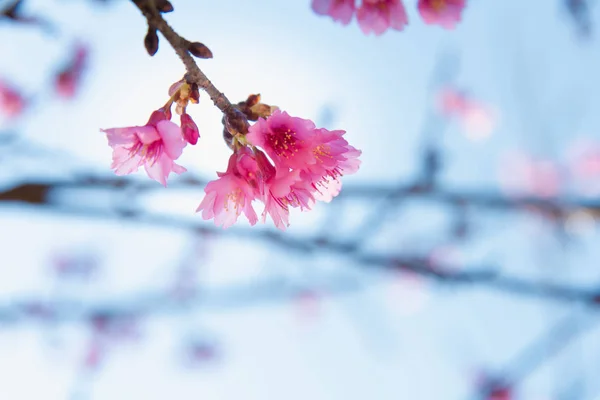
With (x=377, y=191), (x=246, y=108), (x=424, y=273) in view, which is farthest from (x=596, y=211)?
(x=246, y=108)

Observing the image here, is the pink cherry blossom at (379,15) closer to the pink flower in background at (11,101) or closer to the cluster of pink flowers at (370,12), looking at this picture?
the cluster of pink flowers at (370,12)

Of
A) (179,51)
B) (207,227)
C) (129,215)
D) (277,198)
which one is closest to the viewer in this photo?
(179,51)

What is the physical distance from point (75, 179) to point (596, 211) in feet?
8.05

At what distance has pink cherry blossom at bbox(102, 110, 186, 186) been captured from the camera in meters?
0.98

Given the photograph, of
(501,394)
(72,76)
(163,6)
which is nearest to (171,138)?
(163,6)

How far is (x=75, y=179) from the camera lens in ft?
6.82

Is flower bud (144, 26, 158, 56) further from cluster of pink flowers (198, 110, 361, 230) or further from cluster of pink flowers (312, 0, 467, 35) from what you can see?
cluster of pink flowers (312, 0, 467, 35)

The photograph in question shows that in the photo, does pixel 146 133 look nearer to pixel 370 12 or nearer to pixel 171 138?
pixel 171 138

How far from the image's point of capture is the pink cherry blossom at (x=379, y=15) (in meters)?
1.42

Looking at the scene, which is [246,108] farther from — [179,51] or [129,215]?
[129,215]

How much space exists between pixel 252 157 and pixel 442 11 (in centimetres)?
94

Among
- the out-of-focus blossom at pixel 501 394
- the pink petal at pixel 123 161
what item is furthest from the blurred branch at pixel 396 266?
the out-of-focus blossom at pixel 501 394

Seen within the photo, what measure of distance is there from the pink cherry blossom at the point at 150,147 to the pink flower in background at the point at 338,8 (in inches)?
25.9

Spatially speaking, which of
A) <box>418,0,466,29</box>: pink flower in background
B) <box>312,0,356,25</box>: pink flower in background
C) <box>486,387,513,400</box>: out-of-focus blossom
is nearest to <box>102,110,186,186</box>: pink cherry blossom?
<box>312,0,356,25</box>: pink flower in background
